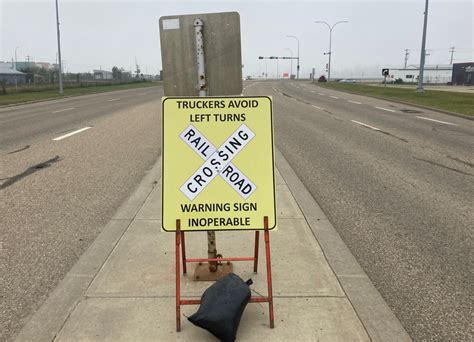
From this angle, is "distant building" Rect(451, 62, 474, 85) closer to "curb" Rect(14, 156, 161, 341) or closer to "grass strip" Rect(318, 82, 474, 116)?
"grass strip" Rect(318, 82, 474, 116)

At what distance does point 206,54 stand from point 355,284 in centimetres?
225

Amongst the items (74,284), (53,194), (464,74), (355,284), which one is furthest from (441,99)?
(464,74)

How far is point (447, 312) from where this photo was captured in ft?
10.8

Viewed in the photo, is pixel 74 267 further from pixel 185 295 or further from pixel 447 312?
pixel 447 312

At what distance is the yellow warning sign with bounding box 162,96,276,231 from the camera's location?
10.7ft

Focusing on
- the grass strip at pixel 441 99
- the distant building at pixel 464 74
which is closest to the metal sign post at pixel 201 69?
the grass strip at pixel 441 99

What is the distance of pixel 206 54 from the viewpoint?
3475 mm

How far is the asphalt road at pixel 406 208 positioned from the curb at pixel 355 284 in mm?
112

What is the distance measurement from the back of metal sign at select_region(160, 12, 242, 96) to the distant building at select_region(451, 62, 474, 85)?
8131cm

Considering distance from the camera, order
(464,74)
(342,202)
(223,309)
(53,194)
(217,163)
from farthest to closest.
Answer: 1. (464,74)
2. (53,194)
3. (342,202)
4. (217,163)
5. (223,309)

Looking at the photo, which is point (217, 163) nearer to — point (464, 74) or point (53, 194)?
point (53, 194)

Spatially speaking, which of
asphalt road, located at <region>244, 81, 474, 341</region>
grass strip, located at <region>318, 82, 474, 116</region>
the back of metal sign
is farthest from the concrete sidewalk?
grass strip, located at <region>318, 82, 474, 116</region>

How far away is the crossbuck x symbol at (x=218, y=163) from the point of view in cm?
327

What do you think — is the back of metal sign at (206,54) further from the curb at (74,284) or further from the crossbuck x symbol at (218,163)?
the curb at (74,284)
